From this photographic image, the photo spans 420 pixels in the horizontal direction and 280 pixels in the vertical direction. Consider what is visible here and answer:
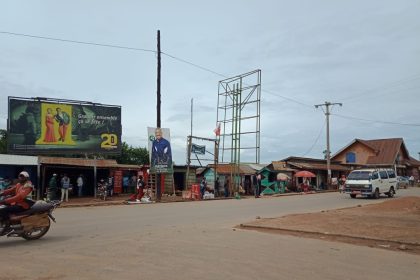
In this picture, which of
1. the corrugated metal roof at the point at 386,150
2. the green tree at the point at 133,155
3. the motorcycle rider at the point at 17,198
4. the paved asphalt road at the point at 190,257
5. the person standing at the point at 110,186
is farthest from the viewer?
the corrugated metal roof at the point at 386,150

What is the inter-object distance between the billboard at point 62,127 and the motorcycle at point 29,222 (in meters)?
18.4

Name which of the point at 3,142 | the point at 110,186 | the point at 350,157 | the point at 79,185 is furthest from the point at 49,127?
the point at 350,157

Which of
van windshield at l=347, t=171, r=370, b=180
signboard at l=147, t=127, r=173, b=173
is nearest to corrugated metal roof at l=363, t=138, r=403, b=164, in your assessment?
van windshield at l=347, t=171, r=370, b=180

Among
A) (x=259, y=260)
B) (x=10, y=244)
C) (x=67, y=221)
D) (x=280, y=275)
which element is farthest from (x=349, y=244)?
(x=67, y=221)

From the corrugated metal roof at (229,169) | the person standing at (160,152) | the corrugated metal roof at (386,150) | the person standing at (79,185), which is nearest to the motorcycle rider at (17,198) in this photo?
the person standing at (160,152)

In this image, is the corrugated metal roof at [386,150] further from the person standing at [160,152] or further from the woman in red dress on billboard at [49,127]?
the woman in red dress on billboard at [49,127]

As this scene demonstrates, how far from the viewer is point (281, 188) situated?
142 ft

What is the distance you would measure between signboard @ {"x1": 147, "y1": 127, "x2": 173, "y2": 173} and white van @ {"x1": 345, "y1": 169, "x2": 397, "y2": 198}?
41.5 ft

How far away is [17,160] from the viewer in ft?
101

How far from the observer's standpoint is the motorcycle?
1062cm

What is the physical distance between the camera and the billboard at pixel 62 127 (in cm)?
2828

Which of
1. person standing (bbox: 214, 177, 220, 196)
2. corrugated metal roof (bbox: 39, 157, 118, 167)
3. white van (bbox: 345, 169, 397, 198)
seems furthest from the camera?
person standing (bbox: 214, 177, 220, 196)

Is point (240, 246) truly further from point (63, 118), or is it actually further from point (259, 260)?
point (63, 118)

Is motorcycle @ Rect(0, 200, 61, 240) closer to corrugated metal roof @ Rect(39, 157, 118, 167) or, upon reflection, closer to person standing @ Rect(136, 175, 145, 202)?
person standing @ Rect(136, 175, 145, 202)
